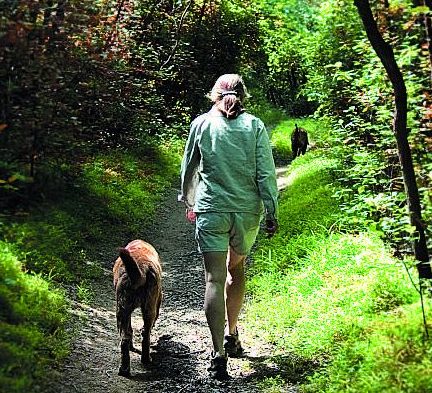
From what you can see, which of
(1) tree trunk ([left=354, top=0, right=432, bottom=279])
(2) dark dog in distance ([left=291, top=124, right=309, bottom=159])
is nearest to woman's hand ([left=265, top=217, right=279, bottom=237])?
(1) tree trunk ([left=354, top=0, right=432, bottom=279])

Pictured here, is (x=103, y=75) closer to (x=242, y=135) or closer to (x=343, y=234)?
(x=343, y=234)

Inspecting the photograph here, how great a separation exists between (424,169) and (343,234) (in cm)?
218

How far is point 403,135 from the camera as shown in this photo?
4.27m

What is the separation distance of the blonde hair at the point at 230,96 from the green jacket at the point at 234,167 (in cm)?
5

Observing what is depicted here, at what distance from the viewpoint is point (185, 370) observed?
4871mm

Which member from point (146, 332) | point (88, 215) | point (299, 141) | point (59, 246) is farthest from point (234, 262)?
point (299, 141)

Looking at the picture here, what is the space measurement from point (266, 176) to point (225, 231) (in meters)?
0.54

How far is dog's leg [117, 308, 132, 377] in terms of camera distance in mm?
4656

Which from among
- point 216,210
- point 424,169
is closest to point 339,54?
point 424,169

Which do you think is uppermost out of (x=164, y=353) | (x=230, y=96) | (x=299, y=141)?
(x=230, y=96)

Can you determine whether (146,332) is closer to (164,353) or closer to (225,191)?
(164,353)

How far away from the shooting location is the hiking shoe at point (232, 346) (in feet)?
16.6

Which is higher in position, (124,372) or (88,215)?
(88,215)

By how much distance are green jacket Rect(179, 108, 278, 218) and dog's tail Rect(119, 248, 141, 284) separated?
2.13 ft
